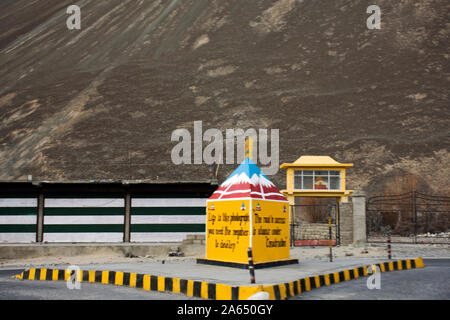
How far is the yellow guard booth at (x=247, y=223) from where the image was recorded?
12.1 metres

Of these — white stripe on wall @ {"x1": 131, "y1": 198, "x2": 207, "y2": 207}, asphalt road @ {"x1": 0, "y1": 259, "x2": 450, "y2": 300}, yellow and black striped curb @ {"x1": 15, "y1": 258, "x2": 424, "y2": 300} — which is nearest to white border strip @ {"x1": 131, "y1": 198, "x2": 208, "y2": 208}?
white stripe on wall @ {"x1": 131, "y1": 198, "x2": 207, "y2": 207}

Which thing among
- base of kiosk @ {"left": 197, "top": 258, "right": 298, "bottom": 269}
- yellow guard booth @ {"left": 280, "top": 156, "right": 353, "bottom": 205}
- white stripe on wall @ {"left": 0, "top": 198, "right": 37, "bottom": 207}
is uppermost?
yellow guard booth @ {"left": 280, "top": 156, "right": 353, "bottom": 205}

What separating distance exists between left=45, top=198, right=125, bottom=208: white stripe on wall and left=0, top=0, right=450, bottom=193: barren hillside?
24.9 metres

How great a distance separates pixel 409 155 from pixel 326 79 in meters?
19.1

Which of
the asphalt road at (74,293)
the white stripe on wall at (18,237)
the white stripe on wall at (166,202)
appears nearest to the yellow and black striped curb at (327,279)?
the asphalt road at (74,293)

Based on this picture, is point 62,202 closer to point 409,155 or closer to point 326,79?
point 409,155

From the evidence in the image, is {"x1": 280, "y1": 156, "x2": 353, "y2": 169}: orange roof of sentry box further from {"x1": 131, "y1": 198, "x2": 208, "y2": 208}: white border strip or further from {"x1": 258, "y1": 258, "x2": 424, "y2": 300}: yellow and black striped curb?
{"x1": 258, "y1": 258, "x2": 424, "y2": 300}: yellow and black striped curb

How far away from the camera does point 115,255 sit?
66.5ft

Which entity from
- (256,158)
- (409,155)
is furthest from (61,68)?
(409,155)

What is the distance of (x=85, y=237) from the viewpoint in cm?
2234

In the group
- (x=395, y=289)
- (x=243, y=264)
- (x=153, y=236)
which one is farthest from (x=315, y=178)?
(x=395, y=289)

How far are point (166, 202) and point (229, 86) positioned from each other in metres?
43.6

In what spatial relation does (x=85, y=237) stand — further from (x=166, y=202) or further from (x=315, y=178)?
(x=315, y=178)

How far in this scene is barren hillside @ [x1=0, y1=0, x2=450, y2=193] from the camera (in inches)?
1986
